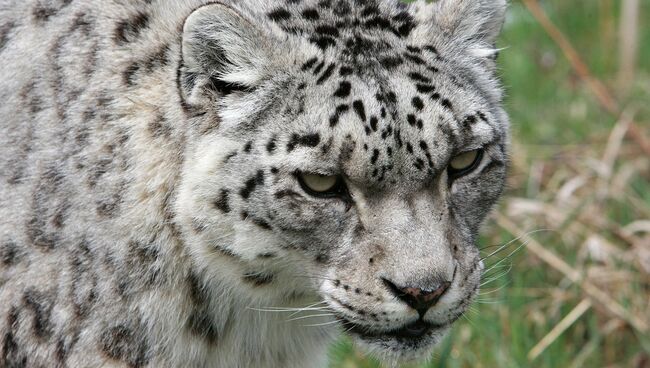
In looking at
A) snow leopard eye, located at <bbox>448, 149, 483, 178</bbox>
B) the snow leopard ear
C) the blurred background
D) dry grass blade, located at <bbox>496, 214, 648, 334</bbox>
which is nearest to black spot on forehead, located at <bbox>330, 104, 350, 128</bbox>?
the snow leopard ear

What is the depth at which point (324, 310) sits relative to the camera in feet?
16.8

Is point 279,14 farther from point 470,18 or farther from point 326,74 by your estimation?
point 470,18

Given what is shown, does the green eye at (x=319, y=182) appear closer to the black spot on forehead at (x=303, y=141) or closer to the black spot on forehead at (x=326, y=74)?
the black spot on forehead at (x=303, y=141)

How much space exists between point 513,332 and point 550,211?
1521 millimetres

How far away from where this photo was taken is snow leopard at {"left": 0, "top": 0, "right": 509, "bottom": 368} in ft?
15.4

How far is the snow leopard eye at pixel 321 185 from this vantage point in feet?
15.4

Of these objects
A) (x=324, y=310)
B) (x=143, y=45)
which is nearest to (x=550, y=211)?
(x=324, y=310)

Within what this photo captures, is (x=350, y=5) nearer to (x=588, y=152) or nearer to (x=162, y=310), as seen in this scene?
(x=162, y=310)

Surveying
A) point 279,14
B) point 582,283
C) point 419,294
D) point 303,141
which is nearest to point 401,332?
point 419,294

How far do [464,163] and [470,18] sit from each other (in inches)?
31.1

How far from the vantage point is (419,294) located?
4.55 metres

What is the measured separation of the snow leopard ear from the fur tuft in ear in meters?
0.94

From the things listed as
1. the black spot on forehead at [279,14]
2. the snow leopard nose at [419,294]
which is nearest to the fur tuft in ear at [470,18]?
the black spot on forehead at [279,14]

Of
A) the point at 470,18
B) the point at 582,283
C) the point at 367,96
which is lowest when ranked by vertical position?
the point at 582,283
